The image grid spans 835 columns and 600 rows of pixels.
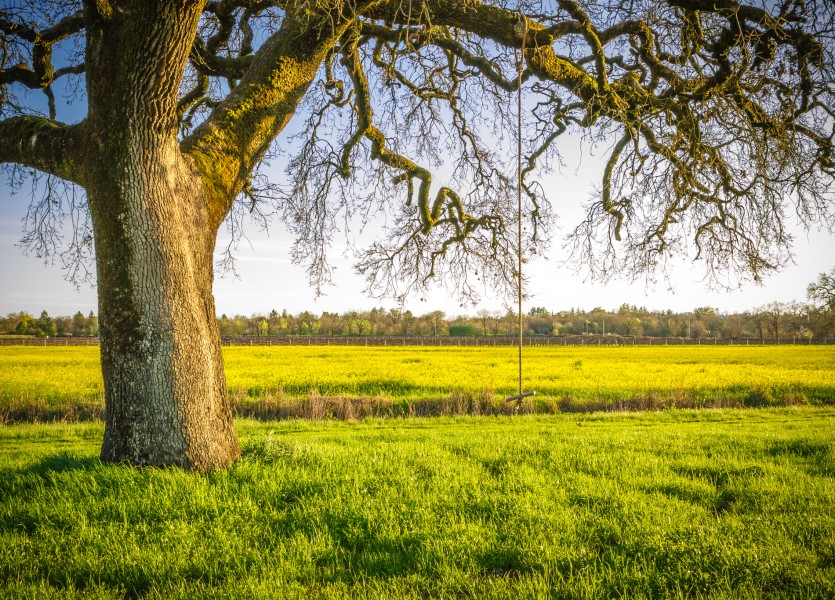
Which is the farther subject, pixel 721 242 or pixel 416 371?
pixel 416 371

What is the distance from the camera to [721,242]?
7508 millimetres

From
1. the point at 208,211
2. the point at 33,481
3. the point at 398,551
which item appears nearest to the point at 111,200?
the point at 208,211

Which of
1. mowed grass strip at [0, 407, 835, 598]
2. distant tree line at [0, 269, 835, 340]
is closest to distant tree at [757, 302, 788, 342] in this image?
distant tree line at [0, 269, 835, 340]

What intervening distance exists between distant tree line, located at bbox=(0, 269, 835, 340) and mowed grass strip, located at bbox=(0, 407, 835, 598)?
7233cm

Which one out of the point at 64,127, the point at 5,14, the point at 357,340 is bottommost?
the point at 357,340

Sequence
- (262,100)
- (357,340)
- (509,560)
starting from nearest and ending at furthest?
(509,560) → (262,100) → (357,340)

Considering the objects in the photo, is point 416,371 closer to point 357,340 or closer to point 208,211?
point 208,211

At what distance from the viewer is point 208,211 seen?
5.03m

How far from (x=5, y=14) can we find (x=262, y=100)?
145 inches

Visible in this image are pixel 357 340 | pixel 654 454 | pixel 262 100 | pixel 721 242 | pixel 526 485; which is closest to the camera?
pixel 526 485

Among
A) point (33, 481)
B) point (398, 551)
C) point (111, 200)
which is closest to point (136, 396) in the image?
point (33, 481)

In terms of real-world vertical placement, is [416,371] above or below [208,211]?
below

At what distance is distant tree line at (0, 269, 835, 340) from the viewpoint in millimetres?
86250

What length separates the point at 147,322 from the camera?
14.4 feet
